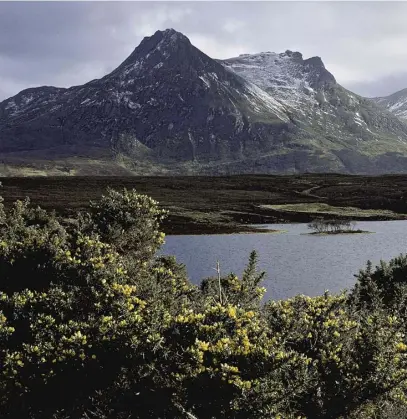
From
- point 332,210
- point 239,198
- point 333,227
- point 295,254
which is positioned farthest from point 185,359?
point 239,198

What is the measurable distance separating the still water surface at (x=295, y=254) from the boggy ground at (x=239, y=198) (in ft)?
44.9

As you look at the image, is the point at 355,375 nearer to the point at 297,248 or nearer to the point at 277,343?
the point at 277,343

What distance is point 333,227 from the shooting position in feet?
342

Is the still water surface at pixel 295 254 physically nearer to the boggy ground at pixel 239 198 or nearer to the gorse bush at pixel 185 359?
the boggy ground at pixel 239 198

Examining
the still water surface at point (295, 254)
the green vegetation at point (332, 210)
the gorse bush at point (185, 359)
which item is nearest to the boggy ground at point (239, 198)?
the green vegetation at point (332, 210)

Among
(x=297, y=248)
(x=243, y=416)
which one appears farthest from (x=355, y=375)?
(x=297, y=248)

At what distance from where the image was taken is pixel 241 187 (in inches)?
7224

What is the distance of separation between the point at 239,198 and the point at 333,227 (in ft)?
176

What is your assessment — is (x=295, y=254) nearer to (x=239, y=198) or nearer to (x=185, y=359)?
(x=185, y=359)

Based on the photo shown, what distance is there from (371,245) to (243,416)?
74558 millimetres

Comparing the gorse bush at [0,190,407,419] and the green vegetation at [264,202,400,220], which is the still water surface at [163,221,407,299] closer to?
the green vegetation at [264,202,400,220]

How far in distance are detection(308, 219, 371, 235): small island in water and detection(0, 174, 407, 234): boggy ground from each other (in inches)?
509

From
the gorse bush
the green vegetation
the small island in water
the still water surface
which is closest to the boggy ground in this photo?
the green vegetation

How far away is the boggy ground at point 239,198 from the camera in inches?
4680
